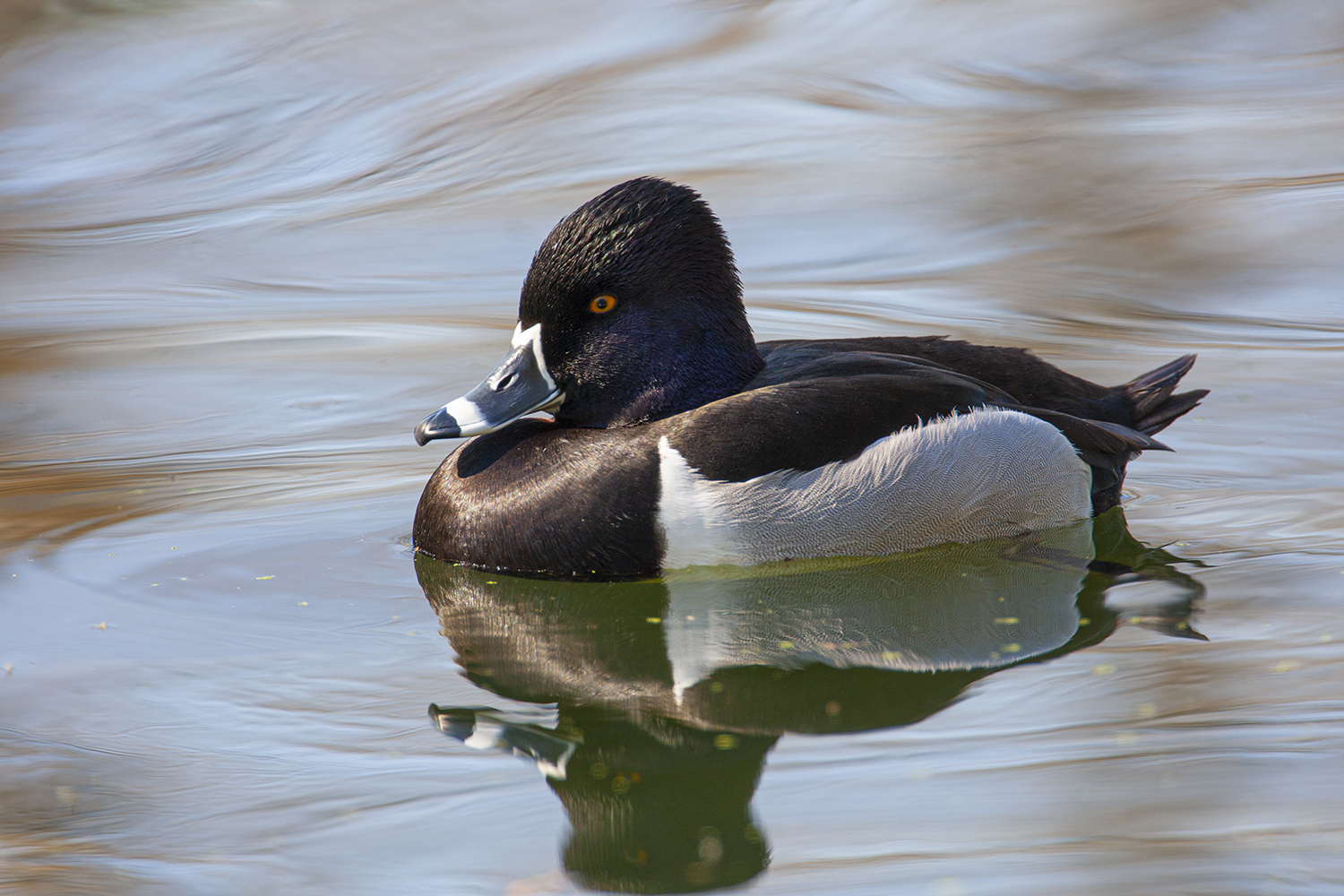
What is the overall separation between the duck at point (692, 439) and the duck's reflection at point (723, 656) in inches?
3.7

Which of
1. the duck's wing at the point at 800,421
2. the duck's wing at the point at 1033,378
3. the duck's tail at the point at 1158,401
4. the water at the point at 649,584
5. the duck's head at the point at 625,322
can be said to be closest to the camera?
the water at the point at 649,584

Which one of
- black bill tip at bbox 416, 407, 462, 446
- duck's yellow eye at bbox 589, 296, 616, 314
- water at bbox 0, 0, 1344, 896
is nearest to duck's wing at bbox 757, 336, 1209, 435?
water at bbox 0, 0, 1344, 896

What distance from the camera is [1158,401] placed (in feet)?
16.5

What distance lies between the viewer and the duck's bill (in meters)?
4.45

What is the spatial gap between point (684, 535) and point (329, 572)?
1118 mm

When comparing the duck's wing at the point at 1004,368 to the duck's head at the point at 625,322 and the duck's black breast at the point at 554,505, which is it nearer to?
the duck's head at the point at 625,322

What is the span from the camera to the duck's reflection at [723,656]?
10.0 feet

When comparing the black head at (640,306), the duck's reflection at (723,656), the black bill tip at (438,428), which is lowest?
the duck's reflection at (723,656)

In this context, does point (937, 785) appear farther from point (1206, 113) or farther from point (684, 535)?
point (1206, 113)

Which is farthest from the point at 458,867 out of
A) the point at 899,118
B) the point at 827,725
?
the point at 899,118

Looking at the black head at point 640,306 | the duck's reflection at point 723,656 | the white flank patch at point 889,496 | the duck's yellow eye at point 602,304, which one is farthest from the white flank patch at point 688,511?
the duck's yellow eye at point 602,304

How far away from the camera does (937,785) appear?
10.1ft

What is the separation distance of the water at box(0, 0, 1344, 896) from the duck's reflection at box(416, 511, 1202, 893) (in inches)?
0.7

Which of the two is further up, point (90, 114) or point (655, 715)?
point (90, 114)
